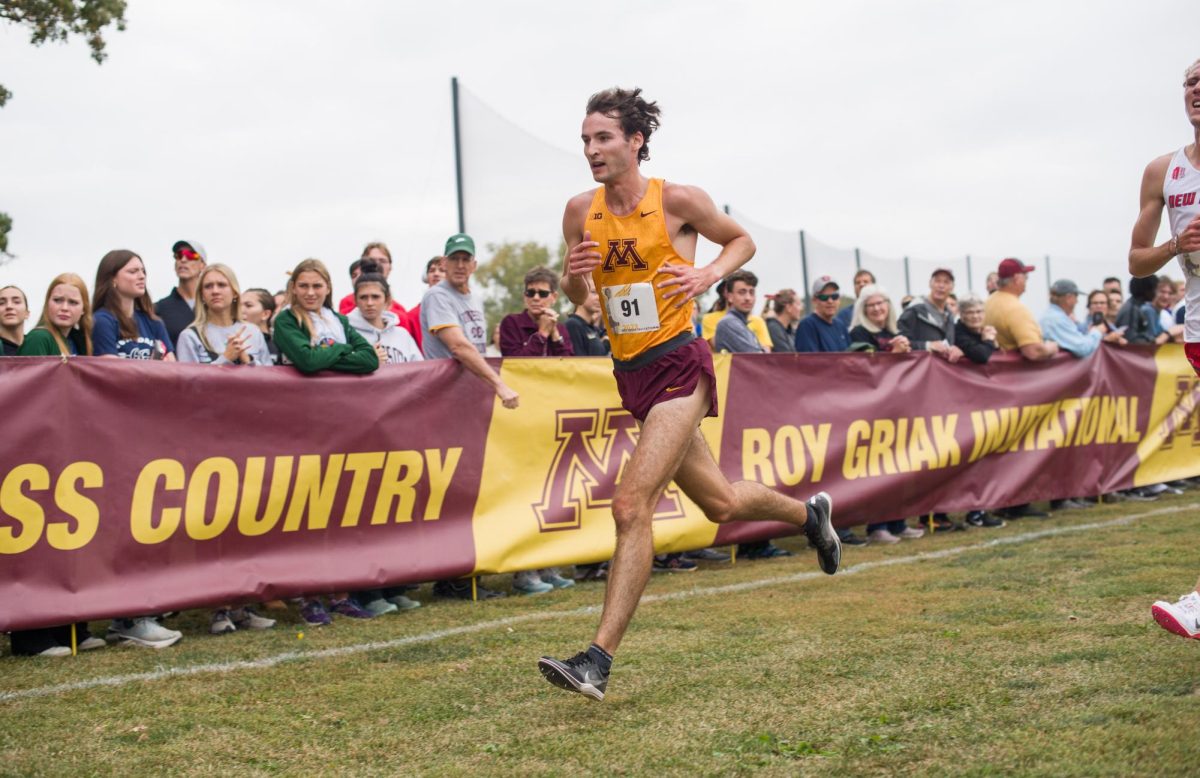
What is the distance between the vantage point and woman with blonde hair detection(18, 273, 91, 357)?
6.47m

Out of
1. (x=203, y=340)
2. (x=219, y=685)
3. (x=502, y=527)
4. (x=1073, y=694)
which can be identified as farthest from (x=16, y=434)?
(x=1073, y=694)

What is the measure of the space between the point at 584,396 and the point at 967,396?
13.0 ft

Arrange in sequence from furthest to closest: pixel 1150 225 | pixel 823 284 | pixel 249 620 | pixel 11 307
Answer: pixel 823 284, pixel 249 620, pixel 11 307, pixel 1150 225

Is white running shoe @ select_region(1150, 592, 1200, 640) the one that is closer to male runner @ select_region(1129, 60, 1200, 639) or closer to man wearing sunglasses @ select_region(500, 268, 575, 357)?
male runner @ select_region(1129, 60, 1200, 639)

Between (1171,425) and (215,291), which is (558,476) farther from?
(1171,425)

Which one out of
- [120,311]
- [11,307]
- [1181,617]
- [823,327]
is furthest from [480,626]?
[823,327]

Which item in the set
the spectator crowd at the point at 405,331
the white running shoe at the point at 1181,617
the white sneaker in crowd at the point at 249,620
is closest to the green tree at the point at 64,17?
the spectator crowd at the point at 405,331

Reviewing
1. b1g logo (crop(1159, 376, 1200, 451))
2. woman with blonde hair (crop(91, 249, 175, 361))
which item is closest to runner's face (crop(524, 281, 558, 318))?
woman with blonde hair (crop(91, 249, 175, 361))

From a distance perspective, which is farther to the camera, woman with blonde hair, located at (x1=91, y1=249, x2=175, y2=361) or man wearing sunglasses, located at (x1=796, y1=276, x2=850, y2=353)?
man wearing sunglasses, located at (x1=796, y1=276, x2=850, y2=353)

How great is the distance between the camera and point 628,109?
491 cm

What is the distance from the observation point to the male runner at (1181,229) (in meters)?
4.47

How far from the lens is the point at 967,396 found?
409 inches

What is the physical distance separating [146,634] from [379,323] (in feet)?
8.67

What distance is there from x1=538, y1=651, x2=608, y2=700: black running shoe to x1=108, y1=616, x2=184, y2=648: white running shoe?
295 cm
